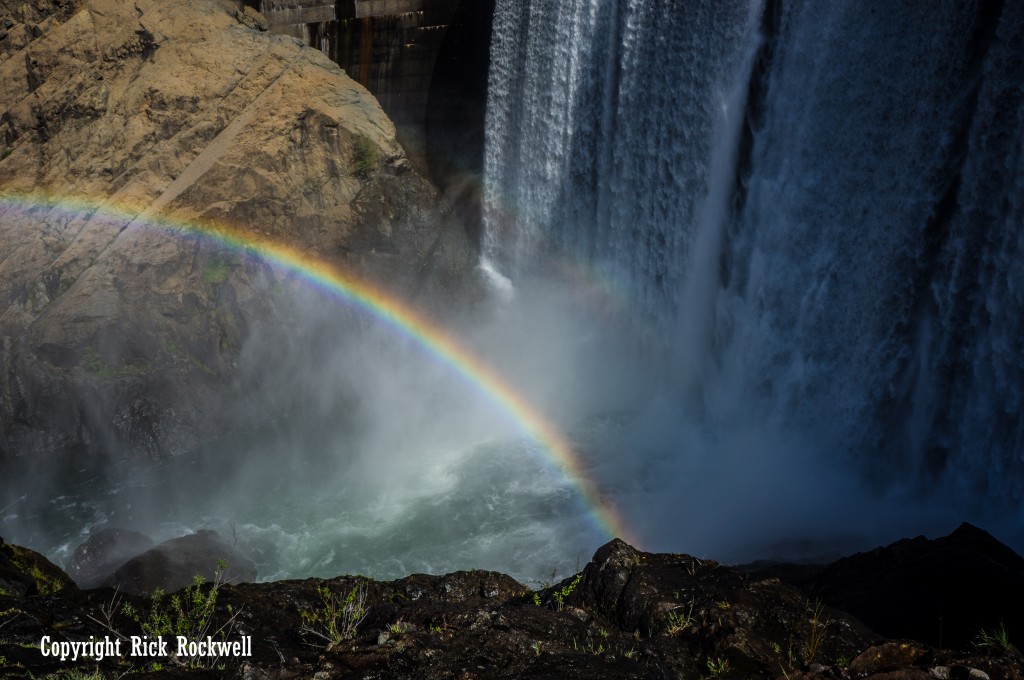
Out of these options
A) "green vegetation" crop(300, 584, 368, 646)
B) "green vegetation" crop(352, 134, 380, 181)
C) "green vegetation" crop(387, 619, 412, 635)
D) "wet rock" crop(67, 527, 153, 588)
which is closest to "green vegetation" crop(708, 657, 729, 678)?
"green vegetation" crop(387, 619, 412, 635)

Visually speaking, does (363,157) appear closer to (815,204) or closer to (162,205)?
(162,205)

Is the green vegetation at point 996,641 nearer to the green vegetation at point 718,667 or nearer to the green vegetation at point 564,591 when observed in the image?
the green vegetation at point 718,667

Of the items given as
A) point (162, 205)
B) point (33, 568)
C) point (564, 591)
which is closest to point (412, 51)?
point (162, 205)

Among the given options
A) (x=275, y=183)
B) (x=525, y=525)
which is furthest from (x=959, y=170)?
(x=275, y=183)

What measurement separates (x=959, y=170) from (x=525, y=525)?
693cm

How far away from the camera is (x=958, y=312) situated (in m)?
8.61

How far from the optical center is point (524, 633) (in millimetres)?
4008

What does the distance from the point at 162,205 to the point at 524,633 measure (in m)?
14.0

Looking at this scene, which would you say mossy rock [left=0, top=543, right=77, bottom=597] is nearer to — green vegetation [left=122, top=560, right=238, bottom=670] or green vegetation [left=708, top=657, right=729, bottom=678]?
green vegetation [left=122, top=560, right=238, bottom=670]

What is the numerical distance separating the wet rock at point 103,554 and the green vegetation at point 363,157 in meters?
8.56

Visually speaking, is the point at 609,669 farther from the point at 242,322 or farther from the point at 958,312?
the point at 242,322

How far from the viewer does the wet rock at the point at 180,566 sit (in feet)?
30.4

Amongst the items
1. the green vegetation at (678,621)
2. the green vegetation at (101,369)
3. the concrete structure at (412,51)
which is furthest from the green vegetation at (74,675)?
the concrete structure at (412,51)

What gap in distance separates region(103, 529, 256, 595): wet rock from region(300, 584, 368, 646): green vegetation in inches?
181
